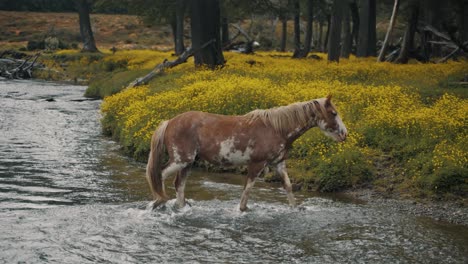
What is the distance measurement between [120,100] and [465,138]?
12823mm

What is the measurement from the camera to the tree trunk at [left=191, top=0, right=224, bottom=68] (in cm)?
2995

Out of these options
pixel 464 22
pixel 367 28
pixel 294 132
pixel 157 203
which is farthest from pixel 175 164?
pixel 464 22

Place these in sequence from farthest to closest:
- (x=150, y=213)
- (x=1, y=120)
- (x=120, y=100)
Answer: (x=1, y=120)
(x=120, y=100)
(x=150, y=213)

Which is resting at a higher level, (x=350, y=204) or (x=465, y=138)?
(x=465, y=138)

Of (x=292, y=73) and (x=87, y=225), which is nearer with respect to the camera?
(x=87, y=225)

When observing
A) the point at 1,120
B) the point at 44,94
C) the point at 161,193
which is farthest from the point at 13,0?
the point at 161,193

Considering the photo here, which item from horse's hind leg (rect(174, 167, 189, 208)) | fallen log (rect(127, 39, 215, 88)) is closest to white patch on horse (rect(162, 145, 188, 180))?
horse's hind leg (rect(174, 167, 189, 208))

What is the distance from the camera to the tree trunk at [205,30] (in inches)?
1179

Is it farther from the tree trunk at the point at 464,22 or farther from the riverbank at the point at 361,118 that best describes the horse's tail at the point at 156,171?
the tree trunk at the point at 464,22

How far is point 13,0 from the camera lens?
103 m

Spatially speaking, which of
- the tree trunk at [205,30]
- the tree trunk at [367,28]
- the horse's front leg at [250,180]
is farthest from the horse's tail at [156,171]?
the tree trunk at [367,28]

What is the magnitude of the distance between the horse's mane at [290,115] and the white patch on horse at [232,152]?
2.03 ft

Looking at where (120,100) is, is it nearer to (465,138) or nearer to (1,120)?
(1,120)

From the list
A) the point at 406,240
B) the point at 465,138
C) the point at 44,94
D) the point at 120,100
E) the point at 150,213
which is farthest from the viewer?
the point at 44,94
